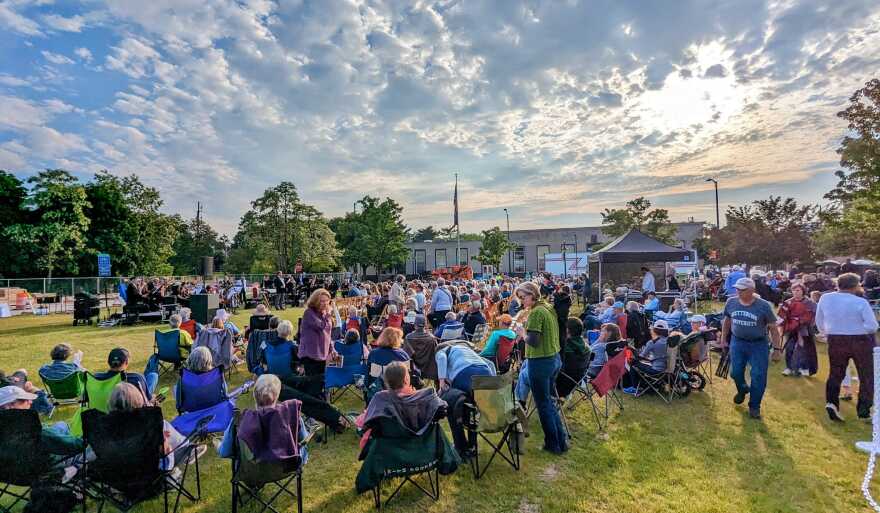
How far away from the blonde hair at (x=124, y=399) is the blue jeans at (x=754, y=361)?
228 inches

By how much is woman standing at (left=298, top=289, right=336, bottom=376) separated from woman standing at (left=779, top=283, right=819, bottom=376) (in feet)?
22.2

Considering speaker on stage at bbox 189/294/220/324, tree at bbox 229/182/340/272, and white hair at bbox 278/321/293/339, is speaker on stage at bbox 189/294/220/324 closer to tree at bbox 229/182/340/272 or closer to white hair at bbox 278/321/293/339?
white hair at bbox 278/321/293/339

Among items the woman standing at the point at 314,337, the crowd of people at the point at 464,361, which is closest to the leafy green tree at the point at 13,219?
the crowd of people at the point at 464,361

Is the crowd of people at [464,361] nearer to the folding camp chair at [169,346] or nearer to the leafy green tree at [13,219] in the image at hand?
the folding camp chair at [169,346]

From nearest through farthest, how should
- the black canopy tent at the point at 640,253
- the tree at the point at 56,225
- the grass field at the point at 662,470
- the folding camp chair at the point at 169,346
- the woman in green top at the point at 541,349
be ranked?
the grass field at the point at 662,470, the woman in green top at the point at 541,349, the folding camp chair at the point at 169,346, the black canopy tent at the point at 640,253, the tree at the point at 56,225

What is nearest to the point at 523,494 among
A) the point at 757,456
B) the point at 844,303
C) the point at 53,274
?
the point at 757,456

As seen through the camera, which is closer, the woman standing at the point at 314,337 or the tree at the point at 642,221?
the woman standing at the point at 314,337

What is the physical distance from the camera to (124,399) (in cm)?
287

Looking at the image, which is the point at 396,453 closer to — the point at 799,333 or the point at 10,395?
the point at 10,395

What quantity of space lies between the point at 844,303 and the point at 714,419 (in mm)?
1820

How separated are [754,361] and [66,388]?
7.90 m

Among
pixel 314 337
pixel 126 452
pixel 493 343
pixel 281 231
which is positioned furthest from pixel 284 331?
pixel 281 231

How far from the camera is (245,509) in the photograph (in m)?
3.21

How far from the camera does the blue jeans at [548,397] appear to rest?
12.7 ft
